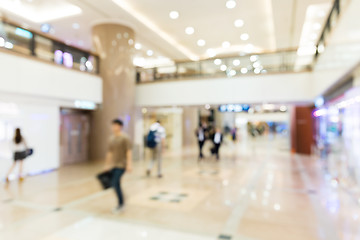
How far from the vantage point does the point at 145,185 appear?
19.9 feet

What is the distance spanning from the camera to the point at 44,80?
7.41 m

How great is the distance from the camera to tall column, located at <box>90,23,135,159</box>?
375 inches

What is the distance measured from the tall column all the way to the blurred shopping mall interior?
43mm

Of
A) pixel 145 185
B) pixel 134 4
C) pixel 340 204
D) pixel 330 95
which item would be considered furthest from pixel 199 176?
pixel 134 4

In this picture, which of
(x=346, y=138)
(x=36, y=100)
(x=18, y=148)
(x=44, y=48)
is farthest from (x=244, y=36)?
(x=18, y=148)

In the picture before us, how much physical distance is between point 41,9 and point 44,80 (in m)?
3.64

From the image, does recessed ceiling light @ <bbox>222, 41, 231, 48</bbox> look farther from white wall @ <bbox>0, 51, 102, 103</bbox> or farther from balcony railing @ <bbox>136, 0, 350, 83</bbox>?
white wall @ <bbox>0, 51, 102, 103</bbox>

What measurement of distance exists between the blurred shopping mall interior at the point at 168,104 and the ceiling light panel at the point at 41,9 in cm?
5

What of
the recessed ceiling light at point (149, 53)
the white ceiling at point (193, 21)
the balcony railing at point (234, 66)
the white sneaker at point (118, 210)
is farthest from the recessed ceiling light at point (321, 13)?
the white sneaker at point (118, 210)

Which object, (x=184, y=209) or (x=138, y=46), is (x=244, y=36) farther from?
(x=184, y=209)

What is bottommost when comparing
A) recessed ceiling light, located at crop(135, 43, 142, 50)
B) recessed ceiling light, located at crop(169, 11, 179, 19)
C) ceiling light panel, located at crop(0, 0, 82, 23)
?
recessed ceiling light, located at crop(135, 43, 142, 50)

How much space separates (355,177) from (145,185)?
14.4ft

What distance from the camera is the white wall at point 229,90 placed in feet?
31.1

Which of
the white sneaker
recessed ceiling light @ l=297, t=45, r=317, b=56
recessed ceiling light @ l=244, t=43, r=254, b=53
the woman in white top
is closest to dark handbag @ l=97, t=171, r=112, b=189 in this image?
the white sneaker
